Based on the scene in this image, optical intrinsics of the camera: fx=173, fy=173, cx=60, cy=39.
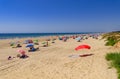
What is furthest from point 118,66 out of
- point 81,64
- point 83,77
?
point 81,64

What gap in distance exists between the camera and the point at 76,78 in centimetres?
787

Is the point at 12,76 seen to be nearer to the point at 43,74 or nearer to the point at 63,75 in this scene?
the point at 43,74

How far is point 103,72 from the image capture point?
8164mm

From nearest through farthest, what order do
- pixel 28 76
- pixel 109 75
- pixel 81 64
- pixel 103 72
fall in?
pixel 109 75 → pixel 103 72 → pixel 28 76 → pixel 81 64

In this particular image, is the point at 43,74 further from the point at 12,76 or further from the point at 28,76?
the point at 12,76

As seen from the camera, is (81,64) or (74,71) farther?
(81,64)

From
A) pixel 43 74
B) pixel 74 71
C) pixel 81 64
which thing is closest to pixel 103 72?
pixel 74 71

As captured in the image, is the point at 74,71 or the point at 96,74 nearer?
the point at 96,74

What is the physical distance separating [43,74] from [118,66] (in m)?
3.76

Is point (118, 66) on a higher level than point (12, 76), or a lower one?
higher

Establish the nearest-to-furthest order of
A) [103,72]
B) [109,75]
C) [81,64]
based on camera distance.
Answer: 1. [109,75]
2. [103,72]
3. [81,64]

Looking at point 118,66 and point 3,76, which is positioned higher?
point 118,66

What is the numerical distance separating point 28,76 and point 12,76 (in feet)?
2.94

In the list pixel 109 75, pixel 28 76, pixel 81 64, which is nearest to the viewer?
pixel 109 75
